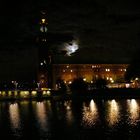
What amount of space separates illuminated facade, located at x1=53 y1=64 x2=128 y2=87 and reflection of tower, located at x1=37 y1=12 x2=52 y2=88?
759 centimetres

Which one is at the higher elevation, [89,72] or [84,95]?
[89,72]

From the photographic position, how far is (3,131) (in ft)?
122

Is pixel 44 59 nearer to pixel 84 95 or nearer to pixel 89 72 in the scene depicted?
pixel 89 72

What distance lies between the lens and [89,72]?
151875 millimetres

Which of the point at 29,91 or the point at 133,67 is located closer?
the point at 133,67

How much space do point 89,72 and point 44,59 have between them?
25012 millimetres

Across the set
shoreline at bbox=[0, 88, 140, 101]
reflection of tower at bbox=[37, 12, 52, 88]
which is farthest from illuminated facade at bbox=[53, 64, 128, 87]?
shoreline at bbox=[0, 88, 140, 101]

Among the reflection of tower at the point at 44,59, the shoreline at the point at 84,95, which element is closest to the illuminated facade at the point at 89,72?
the reflection of tower at the point at 44,59

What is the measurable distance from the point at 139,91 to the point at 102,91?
11902 mm

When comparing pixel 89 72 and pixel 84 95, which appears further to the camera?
pixel 89 72

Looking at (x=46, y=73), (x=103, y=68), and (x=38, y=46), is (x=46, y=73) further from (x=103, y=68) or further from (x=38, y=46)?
(x=103, y=68)

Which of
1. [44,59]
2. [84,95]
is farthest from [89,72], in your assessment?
[84,95]

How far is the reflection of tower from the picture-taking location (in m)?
134

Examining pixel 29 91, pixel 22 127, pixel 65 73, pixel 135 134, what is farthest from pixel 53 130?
pixel 65 73
